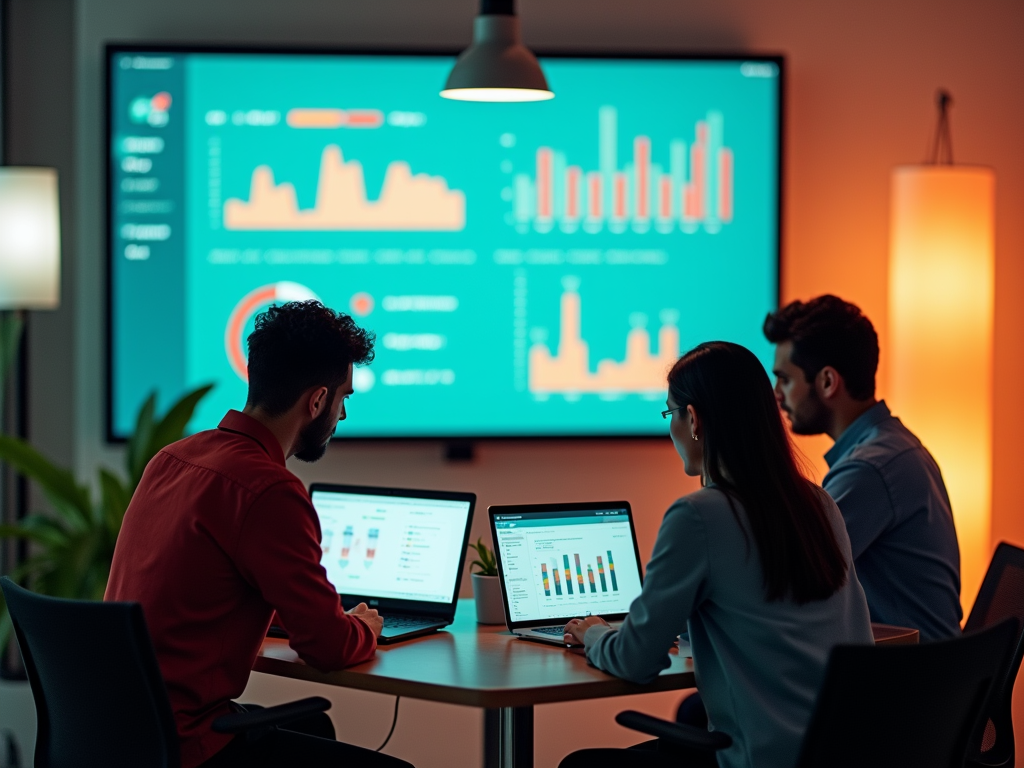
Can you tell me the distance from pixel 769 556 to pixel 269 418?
3.28ft

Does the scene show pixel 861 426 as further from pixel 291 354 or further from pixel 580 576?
pixel 291 354

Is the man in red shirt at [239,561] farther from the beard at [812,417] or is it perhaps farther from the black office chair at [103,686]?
the beard at [812,417]

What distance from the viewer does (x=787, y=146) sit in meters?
4.05

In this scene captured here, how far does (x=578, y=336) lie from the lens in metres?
4.01

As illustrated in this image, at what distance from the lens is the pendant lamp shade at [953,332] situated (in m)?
3.69

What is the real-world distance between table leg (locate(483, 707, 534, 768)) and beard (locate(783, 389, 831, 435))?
3.34 ft

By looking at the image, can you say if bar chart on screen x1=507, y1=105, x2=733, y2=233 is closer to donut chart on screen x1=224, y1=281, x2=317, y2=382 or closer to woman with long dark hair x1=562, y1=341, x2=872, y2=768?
donut chart on screen x1=224, y1=281, x2=317, y2=382

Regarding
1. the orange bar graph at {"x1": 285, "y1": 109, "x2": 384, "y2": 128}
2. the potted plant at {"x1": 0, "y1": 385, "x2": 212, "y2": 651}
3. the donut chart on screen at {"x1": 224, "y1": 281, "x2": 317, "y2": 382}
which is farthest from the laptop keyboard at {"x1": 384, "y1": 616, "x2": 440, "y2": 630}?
the orange bar graph at {"x1": 285, "y1": 109, "x2": 384, "y2": 128}

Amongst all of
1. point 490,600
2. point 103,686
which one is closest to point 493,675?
point 490,600

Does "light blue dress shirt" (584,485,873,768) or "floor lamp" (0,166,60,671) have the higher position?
"floor lamp" (0,166,60,671)

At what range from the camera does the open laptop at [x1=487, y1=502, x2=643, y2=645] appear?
2.58m

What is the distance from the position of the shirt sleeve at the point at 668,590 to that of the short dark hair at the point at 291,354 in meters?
0.75

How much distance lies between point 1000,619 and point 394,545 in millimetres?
1351

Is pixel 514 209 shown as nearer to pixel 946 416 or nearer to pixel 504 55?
pixel 504 55
